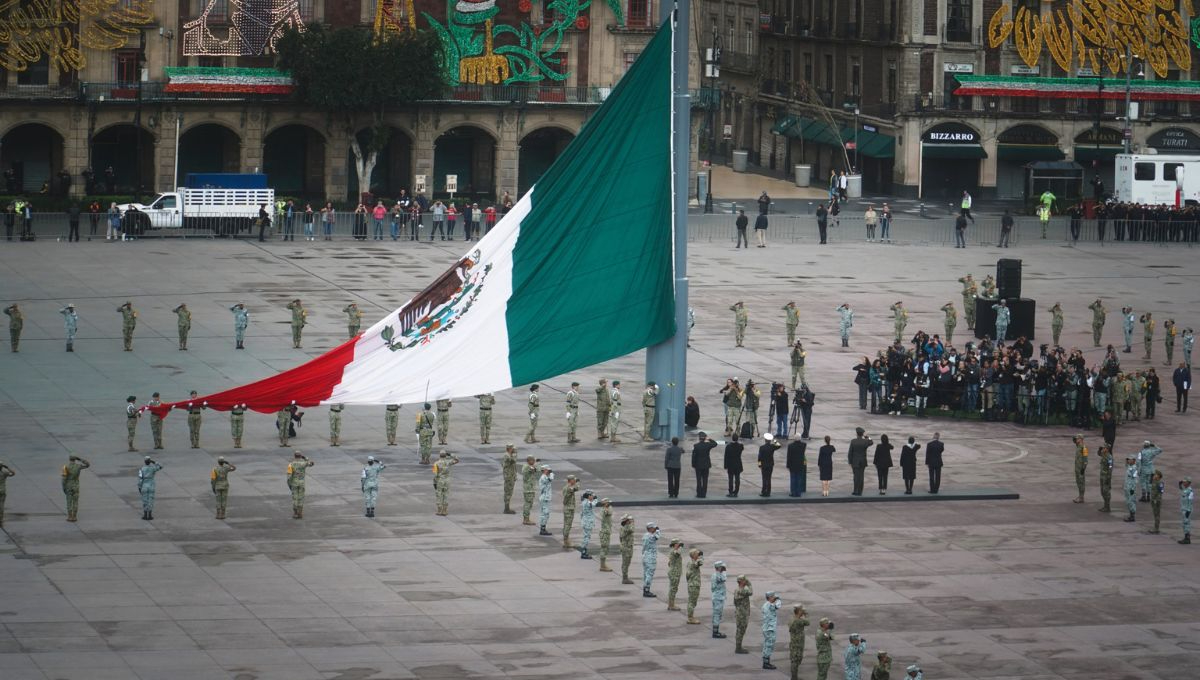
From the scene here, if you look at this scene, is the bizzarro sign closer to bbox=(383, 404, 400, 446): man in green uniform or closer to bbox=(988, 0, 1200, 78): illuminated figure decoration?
bbox=(988, 0, 1200, 78): illuminated figure decoration

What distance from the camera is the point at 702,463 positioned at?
130ft

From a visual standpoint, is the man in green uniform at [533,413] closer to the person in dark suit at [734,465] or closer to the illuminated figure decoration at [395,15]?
the person in dark suit at [734,465]

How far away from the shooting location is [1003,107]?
338ft

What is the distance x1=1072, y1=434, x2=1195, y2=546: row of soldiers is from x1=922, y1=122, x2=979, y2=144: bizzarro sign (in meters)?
61.6

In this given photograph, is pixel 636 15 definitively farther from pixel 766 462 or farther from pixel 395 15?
pixel 766 462

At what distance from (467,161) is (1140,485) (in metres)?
59.9

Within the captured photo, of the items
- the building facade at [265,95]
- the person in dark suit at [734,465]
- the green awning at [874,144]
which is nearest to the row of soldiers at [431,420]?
the person in dark suit at [734,465]

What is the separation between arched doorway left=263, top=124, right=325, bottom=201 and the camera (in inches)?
3723

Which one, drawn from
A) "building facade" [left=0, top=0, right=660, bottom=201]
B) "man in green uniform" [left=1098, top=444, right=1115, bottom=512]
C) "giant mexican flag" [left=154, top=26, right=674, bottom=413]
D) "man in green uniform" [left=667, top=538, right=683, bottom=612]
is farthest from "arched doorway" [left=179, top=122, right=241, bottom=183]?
"man in green uniform" [left=667, top=538, right=683, bottom=612]

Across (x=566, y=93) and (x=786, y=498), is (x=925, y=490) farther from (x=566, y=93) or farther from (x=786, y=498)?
(x=566, y=93)

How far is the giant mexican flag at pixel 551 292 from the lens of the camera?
1443 inches

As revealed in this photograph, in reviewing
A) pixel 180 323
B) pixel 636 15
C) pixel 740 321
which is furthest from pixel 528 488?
pixel 636 15

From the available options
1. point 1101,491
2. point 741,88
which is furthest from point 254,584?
point 741,88

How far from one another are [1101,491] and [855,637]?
1421 centimetres
